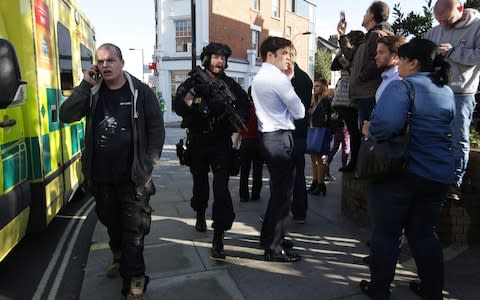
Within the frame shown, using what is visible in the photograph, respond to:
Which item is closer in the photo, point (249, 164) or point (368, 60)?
point (368, 60)

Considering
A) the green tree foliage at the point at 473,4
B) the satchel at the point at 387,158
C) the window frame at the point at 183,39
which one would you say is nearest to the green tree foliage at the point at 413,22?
the green tree foliage at the point at 473,4

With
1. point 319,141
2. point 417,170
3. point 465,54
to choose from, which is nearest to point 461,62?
point 465,54

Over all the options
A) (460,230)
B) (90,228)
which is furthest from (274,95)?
(90,228)

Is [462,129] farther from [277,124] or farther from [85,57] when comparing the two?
[85,57]

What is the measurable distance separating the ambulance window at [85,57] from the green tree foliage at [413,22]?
4670 mm

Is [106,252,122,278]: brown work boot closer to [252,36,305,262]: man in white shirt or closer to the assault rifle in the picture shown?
[252,36,305,262]: man in white shirt

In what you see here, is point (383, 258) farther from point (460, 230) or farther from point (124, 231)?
point (124, 231)

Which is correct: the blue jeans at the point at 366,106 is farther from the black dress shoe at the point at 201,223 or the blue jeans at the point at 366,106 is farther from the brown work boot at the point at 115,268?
the brown work boot at the point at 115,268

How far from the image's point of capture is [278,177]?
11.6 ft

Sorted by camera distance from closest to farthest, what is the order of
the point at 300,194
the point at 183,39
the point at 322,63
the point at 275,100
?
the point at 275,100 < the point at 300,194 < the point at 183,39 < the point at 322,63

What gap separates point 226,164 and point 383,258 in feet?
5.38

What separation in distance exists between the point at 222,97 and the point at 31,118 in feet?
5.80

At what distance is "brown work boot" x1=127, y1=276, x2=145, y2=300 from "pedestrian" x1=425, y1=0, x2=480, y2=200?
287 cm

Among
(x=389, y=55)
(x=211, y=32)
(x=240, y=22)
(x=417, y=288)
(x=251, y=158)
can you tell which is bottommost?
(x=417, y=288)
